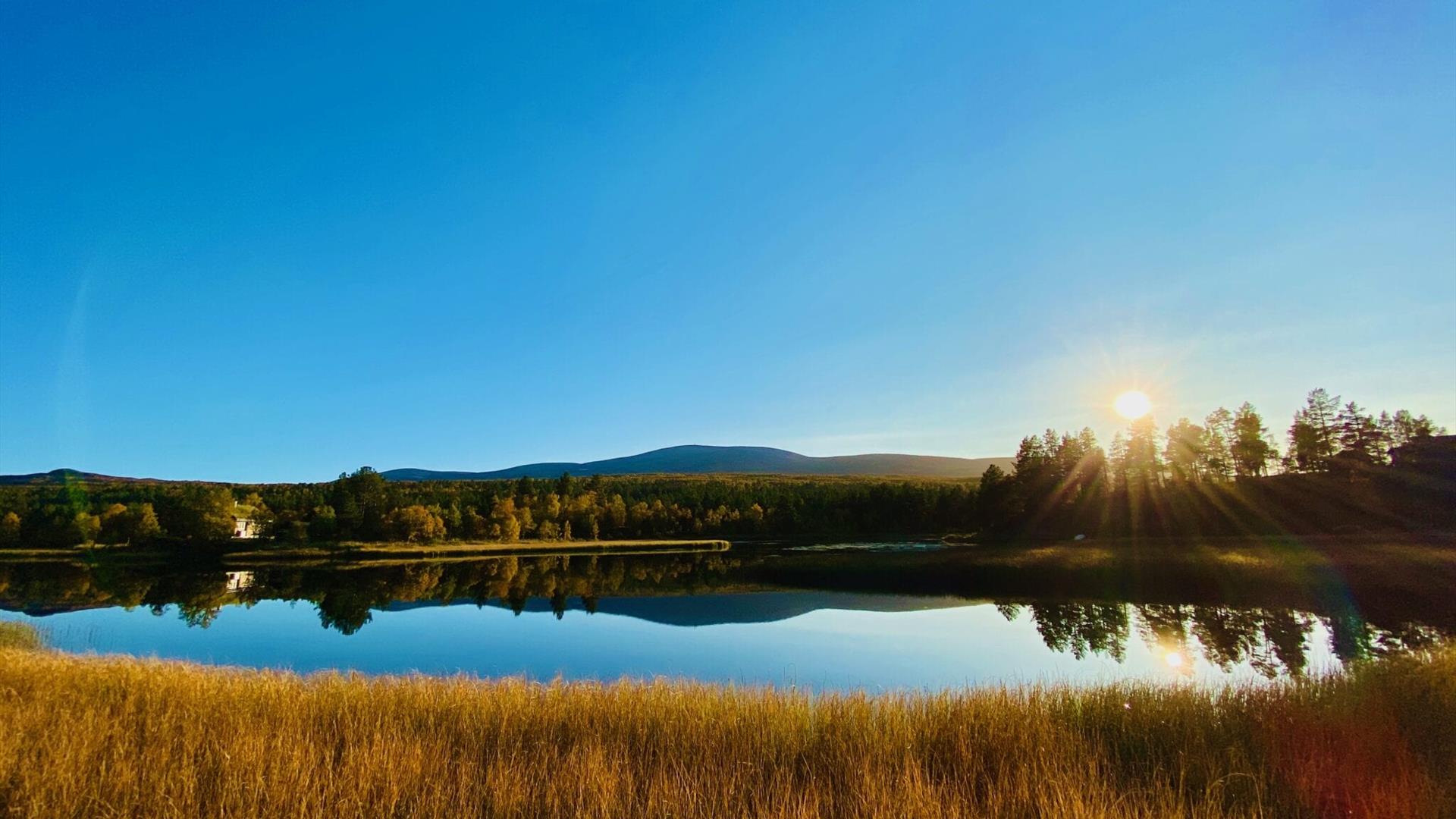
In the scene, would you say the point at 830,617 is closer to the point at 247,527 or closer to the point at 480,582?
the point at 480,582

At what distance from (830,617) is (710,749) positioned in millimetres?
26467

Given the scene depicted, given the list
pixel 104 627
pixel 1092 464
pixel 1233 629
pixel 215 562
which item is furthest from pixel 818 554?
pixel 215 562

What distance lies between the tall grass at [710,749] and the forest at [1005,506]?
189 feet

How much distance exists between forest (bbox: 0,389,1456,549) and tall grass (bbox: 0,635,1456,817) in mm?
57539

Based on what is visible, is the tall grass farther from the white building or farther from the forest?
the white building

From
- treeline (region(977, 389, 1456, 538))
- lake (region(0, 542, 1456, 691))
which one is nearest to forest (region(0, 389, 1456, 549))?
treeline (region(977, 389, 1456, 538))

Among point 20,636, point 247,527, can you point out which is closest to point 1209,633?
point 20,636

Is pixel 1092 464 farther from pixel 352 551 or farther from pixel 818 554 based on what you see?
pixel 352 551

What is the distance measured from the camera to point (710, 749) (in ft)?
31.9

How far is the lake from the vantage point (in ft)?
75.4

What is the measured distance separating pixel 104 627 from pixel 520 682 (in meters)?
34.2

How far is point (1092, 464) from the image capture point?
8362 cm

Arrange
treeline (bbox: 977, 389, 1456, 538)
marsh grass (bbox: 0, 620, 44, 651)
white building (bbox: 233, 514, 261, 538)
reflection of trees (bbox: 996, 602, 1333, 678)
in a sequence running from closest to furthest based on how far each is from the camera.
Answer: reflection of trees (bbox: 996, 602, 1333, 678)
marsh grass (bbox: 0, 620, 44, 651)
treeline (bbox: 977, 389, 1456, 538)
white building (bbox: 233, 514, 261, 538)

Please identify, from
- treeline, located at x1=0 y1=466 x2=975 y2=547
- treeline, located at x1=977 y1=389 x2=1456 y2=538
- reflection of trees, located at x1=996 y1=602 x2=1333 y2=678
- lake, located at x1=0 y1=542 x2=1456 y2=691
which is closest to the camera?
reflection of trees, located at x1=996 y1=602 x2=1333 y2=678
